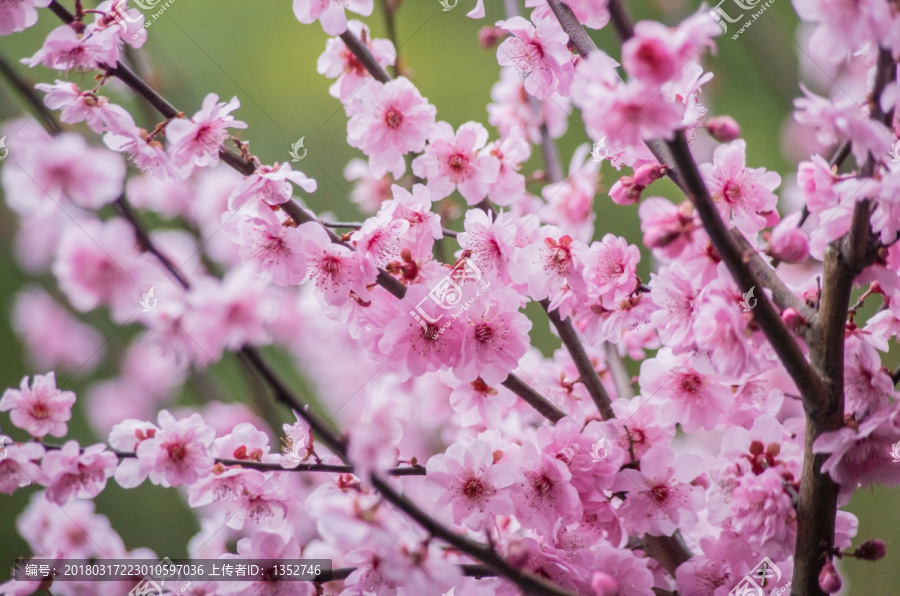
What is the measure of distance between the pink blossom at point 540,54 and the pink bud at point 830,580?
0.76 m

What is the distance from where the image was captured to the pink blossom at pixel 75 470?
109 centimetres

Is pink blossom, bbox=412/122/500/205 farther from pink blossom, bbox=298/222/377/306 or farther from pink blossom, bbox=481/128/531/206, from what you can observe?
pink blossom, bbox=298/222/377/306

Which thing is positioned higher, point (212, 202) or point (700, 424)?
point (212, 202)

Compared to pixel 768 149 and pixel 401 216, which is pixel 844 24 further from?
pixel 768 149

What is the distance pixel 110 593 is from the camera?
1.33 meters

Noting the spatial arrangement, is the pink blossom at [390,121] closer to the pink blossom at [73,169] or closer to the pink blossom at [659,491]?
the pink blossom at [73,169]

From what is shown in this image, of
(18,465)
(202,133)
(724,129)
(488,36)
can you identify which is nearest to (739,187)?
(724,129)

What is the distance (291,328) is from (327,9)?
1.50m

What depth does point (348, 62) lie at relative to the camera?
127cm

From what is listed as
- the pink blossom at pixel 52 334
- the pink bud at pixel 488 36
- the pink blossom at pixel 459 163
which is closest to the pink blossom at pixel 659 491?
the pink blossom at pixel 459 163

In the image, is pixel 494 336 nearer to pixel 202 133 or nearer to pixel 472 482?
pixel 472 482

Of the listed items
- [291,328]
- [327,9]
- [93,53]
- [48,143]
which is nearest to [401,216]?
→ [327,9]

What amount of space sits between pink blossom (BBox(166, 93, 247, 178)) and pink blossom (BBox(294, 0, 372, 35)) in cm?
19

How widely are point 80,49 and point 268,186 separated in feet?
1.08
